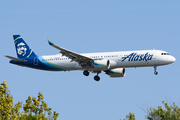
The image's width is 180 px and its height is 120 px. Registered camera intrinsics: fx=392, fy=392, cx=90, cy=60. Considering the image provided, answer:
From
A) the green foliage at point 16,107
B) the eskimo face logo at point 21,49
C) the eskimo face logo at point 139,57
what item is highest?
the eskimo face logo at point 21,49

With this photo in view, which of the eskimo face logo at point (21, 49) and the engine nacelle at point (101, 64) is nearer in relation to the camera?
the engine nacelle at point (101, 64)

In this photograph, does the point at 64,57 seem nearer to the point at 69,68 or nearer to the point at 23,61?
the point at 69,68

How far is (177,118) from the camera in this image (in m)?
40.2

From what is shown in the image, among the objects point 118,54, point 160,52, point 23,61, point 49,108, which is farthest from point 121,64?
point 49,108

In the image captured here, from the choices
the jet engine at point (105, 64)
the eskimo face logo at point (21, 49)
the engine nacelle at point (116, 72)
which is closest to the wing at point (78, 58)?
the jet engine at point (105, 64)

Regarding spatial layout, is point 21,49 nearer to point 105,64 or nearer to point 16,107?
point 105,64

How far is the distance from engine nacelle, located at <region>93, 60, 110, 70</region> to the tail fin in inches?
474

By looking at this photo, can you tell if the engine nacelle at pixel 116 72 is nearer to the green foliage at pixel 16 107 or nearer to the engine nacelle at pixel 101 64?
the engine nacelle at pixel 101 64

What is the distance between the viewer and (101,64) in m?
59.9

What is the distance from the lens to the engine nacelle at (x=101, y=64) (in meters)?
59.8

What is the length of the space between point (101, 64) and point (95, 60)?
157 centimetres

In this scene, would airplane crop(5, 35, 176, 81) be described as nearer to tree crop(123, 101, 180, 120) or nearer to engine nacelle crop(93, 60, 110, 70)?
engine nacelle crop(93, 60, 110, 70)

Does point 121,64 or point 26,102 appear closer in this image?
point 26,102

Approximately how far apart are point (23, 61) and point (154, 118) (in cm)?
2984
